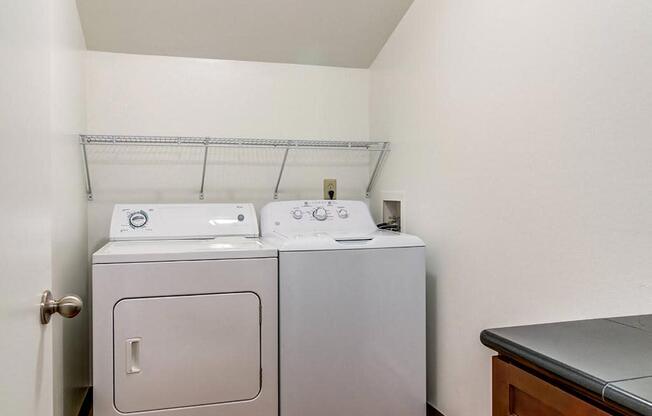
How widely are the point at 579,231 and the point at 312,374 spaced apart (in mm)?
1081

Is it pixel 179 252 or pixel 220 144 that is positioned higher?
pixel 220 144

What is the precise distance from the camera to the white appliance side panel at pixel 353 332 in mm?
1702

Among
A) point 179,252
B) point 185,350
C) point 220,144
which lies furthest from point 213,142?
point 185,350

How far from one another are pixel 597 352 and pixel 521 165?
76cm

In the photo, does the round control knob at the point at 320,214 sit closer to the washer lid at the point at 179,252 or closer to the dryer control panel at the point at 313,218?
the dryer control panel at the point at 313,218

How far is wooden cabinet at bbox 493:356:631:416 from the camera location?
676 mm

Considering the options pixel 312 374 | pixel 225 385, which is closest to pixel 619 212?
pixel 312 374

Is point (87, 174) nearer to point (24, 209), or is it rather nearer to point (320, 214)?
point (320, 214)

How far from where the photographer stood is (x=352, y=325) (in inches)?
69.3

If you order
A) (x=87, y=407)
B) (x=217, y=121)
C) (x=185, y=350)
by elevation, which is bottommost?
(x=87, y=407)

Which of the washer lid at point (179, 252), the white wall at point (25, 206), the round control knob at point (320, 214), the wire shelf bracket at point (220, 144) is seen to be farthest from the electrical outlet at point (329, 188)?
the white wall at point (25, 206)

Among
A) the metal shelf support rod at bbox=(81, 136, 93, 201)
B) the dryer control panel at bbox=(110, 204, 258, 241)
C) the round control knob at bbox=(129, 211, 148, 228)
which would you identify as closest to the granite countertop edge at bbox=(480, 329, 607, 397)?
the dryer control panel at bbox=(110, 204, 258, 241)

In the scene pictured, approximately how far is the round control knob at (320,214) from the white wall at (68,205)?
1102 millimetres

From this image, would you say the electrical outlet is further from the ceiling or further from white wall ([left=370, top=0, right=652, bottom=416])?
the ceiling
